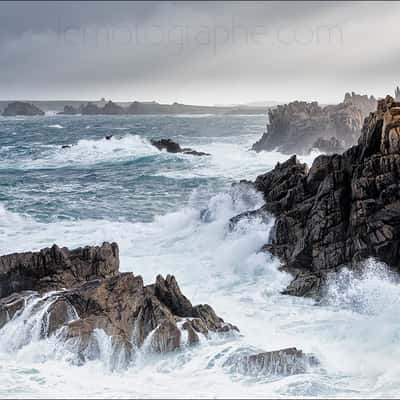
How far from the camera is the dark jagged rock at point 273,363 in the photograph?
520 inches

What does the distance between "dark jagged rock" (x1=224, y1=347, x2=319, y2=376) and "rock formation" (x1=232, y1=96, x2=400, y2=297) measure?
4.83 meters

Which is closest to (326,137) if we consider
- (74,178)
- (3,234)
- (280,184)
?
(74,178)

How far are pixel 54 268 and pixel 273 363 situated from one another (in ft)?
26.0

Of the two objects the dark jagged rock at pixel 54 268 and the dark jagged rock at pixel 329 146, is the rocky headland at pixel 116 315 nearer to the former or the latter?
the dark jagged rock at pixel 54 268

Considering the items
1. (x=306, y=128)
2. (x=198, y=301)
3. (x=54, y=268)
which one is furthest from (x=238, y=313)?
(x=306, y=128)

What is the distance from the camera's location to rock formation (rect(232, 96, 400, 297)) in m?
18.5

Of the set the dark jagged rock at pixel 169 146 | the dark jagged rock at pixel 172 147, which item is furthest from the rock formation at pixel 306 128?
the dark jagged rock at pixel 169 146

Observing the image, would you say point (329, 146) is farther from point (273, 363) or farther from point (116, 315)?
point (273, 363)

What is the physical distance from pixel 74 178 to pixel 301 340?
110 ft

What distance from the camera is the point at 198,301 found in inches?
726

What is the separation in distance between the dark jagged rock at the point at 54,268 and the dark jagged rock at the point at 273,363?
20.1 ft

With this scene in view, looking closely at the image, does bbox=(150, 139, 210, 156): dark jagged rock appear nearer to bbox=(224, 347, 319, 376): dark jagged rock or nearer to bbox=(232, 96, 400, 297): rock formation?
bbox=(232, 96, 400, 297): rock formation

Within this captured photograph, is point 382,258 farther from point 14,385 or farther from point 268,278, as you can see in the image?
point 14,385

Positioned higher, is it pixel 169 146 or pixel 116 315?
pixel 169 146
